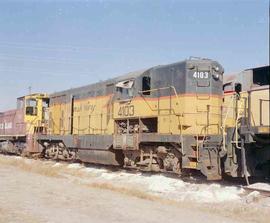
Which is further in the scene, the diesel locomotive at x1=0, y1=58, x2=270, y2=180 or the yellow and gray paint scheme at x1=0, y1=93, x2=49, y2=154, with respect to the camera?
the yellow and gray paint scheme at x1=0, y1=93, x2=49, y2=154

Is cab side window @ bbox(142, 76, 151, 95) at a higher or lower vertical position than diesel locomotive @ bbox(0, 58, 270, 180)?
higher

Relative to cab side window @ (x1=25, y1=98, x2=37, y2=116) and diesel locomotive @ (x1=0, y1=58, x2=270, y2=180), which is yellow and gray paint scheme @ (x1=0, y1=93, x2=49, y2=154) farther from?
diesel locomotive @ (x1=0, y1=58, x2=270, y2=180)

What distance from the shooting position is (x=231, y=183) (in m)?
12.6

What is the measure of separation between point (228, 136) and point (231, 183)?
154 cm

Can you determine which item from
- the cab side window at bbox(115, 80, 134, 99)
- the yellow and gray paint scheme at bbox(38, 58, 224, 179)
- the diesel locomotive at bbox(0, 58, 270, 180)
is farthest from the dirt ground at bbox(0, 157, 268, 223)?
the cab side window at bbox(115, 80, 134, 99)

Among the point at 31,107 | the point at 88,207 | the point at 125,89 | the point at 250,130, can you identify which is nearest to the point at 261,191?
the point at 250,130

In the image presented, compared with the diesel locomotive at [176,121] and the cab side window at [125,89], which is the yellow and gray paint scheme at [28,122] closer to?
the diesel locomotive at [176,121]

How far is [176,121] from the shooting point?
1409 centimetres

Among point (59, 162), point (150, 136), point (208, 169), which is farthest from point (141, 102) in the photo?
point (59, 162)

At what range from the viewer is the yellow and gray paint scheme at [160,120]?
13.1 metres

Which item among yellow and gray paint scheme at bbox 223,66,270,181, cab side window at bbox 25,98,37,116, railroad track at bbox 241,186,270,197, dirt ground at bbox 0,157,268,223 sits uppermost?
cab side window at bbox 25,98,37,116

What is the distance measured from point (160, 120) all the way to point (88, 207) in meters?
6.69

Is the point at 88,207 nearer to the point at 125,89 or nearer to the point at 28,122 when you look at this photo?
the point at 125,89

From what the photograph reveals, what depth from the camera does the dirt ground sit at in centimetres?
738
